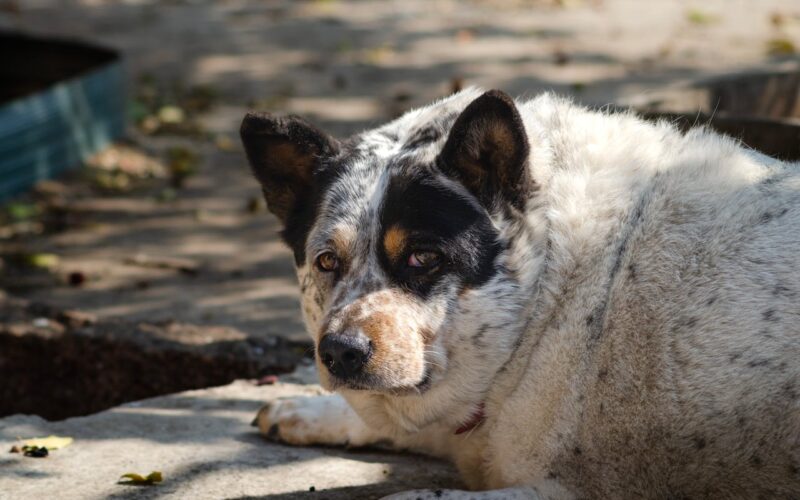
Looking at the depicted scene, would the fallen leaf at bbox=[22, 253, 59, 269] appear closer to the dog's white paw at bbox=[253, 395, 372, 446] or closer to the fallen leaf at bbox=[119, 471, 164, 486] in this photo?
the dog's white paw at bbox=[253, 395, 372, 446]

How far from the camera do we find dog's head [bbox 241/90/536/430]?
3904 millimetres

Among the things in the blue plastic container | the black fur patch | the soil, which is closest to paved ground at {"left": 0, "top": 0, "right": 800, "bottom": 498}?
the soil

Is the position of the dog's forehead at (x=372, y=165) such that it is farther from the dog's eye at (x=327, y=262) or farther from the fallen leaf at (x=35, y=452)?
the fallen leaf at (x=35, y=452)

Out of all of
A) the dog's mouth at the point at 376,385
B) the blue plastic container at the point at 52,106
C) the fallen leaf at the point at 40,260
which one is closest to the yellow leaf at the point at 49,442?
the dog's mouth at the point at 376,385

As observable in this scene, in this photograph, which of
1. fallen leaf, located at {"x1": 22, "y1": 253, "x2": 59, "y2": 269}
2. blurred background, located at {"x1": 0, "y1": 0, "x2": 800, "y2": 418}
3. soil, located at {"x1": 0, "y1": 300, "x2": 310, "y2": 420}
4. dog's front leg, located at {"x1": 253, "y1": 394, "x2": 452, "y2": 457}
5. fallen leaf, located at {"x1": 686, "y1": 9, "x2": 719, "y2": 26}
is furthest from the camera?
fallen leaf, located at {"x1": 686, "y1": 9, "x2": 719, "y2": 26}

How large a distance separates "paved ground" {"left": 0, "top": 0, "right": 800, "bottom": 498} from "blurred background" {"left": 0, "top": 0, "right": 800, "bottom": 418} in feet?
0.09

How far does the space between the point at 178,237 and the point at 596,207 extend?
486 cm

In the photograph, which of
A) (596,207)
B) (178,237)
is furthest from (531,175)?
(178,237)

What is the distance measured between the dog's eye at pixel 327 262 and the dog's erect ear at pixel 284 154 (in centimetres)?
37

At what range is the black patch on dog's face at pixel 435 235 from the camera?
4000mm

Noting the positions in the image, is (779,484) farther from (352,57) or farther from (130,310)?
(352,57)

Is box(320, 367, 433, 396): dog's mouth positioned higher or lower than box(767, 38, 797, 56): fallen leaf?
lower

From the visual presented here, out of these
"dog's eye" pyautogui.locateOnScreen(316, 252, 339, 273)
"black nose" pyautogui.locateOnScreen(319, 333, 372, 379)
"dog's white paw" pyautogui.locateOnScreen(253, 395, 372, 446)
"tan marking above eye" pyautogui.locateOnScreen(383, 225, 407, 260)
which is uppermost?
"tan marking above eye" pyautogui.locateOnScreen(383, 225, 407, 260)

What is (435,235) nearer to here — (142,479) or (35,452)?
(142,479)
